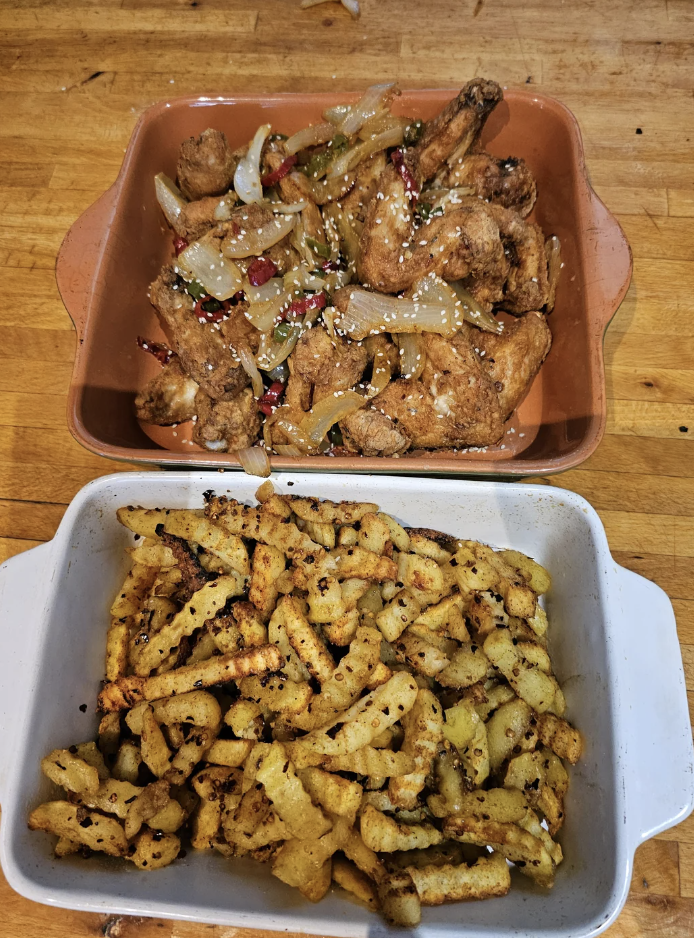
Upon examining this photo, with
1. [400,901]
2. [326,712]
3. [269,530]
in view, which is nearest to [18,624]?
[269,530]

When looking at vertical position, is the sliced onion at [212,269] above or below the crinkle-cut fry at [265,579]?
above

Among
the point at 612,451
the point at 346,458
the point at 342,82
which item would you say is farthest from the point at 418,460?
the point at 342,82

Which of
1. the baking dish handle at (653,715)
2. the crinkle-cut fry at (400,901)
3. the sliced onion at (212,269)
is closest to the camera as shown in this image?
the crinkle-cut fry at (400,901)

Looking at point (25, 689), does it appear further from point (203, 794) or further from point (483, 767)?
point (483, 767)

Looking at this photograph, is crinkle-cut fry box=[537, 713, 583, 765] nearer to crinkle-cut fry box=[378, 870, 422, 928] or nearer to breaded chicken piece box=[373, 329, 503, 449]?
crinkle-cut fry box=[378, 870, 422, 928]

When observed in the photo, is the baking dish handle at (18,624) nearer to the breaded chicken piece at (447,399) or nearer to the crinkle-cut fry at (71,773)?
the crinkle-cut fry at (71,773)

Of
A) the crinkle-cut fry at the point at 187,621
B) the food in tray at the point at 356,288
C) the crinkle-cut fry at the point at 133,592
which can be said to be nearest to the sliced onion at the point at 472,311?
the food in tray at the point at 356,288

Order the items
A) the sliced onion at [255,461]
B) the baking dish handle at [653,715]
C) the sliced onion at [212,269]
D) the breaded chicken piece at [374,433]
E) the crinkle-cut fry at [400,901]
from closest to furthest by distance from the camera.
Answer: the crinkle-cut fry at [400,901] → the baking dish handle at [653,715] → the sliced onion at [255,461] → the breaded chicken piece at [374,433] → the sliced onion at [212,269]
